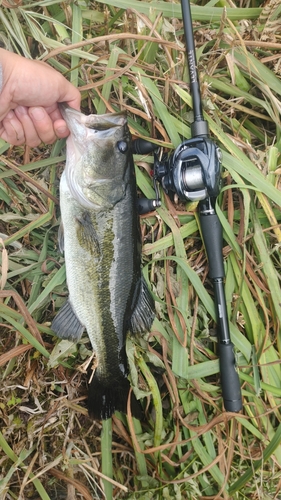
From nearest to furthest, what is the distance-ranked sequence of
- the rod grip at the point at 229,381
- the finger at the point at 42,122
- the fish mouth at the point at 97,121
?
1. the fish mouth at the point at 97,121
2. the finger at the point at 42,122
3. the rod grip at the point at 229,381

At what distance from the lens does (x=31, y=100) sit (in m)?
1.87

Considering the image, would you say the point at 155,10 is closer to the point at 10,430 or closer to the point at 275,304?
the point at 275,304

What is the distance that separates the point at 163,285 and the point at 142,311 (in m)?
0.21

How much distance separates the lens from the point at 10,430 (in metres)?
2.18

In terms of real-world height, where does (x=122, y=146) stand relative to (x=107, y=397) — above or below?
above

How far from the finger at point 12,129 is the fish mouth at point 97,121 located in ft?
1.08

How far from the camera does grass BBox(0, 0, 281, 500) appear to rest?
209cm

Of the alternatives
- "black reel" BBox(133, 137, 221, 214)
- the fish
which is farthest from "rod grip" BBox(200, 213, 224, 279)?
the fish

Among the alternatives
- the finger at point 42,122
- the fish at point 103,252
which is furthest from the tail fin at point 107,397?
the finger at point 42,122

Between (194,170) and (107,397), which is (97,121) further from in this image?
(107,397)

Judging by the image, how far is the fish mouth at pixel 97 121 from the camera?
1.77m

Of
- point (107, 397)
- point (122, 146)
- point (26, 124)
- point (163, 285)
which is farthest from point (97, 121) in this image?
point (107, 397)

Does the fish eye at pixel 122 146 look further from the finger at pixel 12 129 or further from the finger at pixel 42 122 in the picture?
the finger at pixel 12 129

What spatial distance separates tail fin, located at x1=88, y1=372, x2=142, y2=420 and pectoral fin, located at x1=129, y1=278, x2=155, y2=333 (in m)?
0.29
